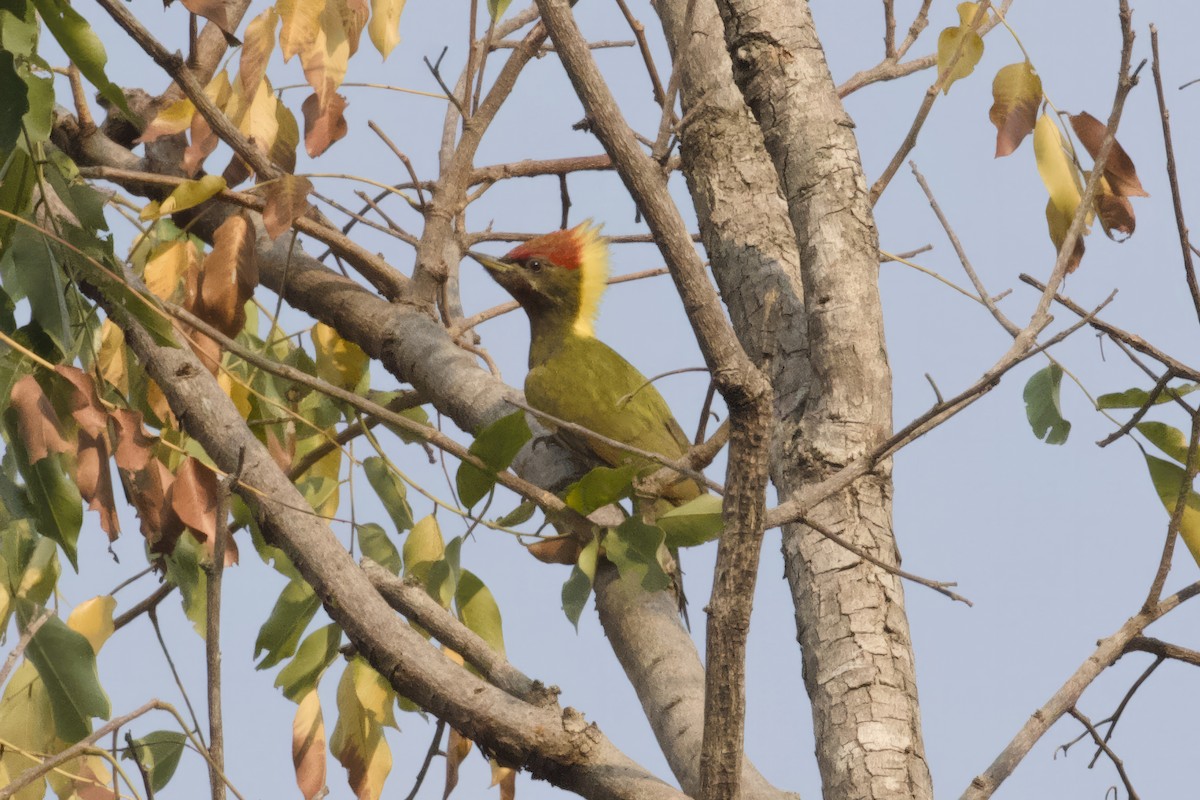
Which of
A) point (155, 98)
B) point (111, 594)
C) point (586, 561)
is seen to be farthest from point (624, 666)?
point (155, 98)

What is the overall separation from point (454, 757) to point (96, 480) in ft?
3.91

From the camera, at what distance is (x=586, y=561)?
2.38 metres

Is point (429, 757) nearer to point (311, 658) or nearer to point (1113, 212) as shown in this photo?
point (311, 658)

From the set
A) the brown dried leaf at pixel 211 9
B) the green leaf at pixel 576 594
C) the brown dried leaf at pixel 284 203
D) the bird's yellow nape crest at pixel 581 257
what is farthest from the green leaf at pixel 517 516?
the bird's yellow nape crest at pixel 581 257

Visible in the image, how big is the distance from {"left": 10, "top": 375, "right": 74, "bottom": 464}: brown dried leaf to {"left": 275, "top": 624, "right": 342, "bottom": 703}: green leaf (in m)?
0.98

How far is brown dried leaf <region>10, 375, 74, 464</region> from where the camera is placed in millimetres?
2055

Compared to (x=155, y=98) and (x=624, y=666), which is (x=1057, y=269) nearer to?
(x=624, y=666)

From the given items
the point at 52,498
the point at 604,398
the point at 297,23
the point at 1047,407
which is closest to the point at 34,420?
the point at 52,498

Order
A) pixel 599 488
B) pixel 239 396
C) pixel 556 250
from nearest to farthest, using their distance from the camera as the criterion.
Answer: pixel 599 488
pixel 239 396
pixel 556 250

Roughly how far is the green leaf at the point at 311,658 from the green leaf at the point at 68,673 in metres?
0.64

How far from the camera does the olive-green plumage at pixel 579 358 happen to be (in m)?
4.25

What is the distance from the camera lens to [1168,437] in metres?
2.56

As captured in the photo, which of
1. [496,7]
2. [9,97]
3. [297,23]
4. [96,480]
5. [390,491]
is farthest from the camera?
[390,491]

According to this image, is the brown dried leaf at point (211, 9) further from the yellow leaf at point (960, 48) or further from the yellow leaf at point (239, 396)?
the yellow leaf at point (960, 48)
